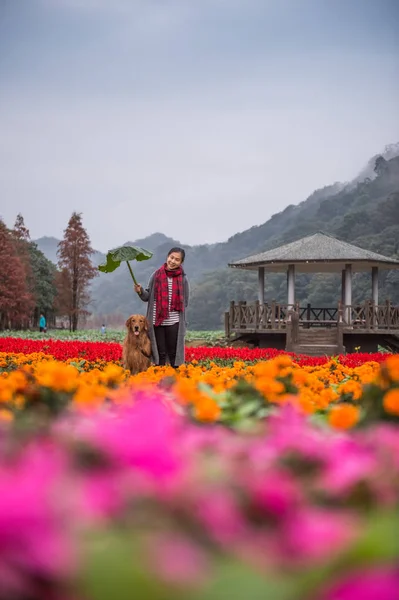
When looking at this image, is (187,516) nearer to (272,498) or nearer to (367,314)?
(272,498)

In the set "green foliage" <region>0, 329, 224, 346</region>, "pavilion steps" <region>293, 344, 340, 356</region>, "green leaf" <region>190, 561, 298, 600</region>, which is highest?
"green leaf" <region>190, 561, 298, 600</region>

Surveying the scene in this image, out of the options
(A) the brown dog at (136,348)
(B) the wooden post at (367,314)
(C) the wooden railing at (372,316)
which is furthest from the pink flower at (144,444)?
(B) the wooden post at (367,314)

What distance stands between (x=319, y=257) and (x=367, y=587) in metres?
22.3

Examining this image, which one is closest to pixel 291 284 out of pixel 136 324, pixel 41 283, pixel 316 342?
pixel 316 342

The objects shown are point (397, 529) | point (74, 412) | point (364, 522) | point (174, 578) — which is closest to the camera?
point (174, 578)

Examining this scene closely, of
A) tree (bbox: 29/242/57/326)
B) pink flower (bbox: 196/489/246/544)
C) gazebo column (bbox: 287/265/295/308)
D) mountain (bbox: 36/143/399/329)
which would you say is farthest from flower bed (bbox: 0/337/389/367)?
tree (bbox: 29/242/57/326)

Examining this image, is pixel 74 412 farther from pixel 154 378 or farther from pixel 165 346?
pixel 165 346

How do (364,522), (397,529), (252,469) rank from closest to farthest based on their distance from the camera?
1. (397,529)
2. (364,522)
3. (252,469)

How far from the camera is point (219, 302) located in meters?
62.7

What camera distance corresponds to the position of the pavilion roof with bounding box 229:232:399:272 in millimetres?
22328

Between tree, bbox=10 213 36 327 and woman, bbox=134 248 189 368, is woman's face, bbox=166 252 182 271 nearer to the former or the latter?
woman, bbox=134 248 189 368

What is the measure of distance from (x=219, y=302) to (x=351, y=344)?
1605 inches

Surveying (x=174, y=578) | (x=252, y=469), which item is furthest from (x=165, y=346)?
(x=174, y=578)

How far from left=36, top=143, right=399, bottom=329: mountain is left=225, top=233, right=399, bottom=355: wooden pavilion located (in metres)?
22.5
